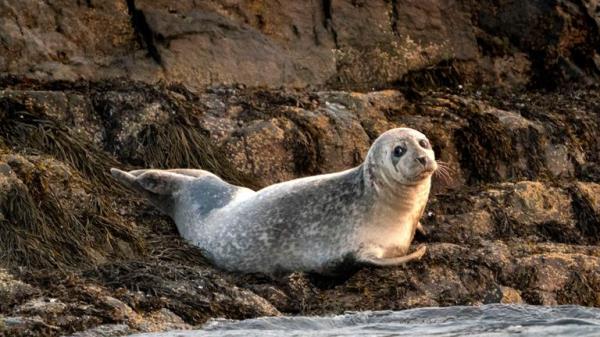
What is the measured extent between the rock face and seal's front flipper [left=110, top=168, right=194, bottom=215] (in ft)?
5.10

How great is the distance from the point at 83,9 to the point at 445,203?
11.2ft

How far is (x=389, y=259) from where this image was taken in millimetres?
9734


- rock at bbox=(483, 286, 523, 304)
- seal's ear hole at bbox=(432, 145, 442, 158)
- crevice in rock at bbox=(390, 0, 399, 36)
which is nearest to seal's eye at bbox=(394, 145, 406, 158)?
rock at bbox=(483, 286, 523, 304)

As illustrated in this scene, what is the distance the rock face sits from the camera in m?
12.5

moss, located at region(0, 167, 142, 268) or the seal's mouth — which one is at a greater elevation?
the seal's mouth

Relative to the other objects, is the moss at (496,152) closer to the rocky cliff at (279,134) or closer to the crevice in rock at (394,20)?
the rocky cliff at (279,134)

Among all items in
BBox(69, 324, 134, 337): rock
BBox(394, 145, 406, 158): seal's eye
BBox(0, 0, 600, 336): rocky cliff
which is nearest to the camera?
BBox(69, 324, 134, 337): rock

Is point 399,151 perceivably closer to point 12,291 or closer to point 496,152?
point 496,152

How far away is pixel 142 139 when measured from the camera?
1172cm

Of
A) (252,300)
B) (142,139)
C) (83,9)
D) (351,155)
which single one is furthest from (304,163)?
(252,300)

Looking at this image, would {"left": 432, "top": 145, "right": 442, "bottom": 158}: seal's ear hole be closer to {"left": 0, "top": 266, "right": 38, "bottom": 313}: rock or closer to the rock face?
the rock face

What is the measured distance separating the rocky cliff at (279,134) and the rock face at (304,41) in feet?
0.05

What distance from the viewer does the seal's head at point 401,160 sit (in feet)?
32.5

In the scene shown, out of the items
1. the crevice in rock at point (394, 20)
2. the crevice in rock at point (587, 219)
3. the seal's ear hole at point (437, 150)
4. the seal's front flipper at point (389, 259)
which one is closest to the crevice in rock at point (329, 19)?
the crevice in rock at point (394, 20)
